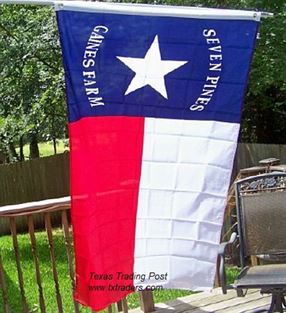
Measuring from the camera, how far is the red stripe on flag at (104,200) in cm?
280

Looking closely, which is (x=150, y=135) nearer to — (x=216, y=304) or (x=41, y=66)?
(x=216, y=304)

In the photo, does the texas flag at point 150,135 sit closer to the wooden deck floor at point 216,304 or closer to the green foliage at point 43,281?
the wooden deck floor at point 216,304

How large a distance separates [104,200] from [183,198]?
0.39 metres

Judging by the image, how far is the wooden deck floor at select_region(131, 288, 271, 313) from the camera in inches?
161

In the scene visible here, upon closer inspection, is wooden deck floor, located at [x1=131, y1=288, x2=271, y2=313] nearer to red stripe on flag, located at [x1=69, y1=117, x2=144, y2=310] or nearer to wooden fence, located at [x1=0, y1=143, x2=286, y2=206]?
red stripe on flag, located at [x1=69, y1=117, x2=144, y2=310]

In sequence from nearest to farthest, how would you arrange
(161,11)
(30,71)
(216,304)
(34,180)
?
1. (161,11)
2. (216,304)
3. (30,71)
4. (34,180)

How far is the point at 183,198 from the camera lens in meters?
2.94

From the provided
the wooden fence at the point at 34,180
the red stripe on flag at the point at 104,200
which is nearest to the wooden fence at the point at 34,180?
the wooden fence at the point at 34,180

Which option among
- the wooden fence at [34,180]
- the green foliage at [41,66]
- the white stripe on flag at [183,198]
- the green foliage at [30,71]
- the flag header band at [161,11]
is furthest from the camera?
the wooden fence at [34,180]

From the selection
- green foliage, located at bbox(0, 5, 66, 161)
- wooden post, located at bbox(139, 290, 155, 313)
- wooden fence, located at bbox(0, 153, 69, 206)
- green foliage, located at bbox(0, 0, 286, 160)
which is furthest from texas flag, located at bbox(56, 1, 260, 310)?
wooden fence, located at bbox(0, 153, 69, 206)

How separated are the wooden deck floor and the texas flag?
3.80 feet

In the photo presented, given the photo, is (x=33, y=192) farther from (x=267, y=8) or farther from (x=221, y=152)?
(x=221, y=152)

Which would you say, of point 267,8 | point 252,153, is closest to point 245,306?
point 267,8

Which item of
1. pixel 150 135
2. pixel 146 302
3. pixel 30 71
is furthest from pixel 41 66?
pixel 150 135
